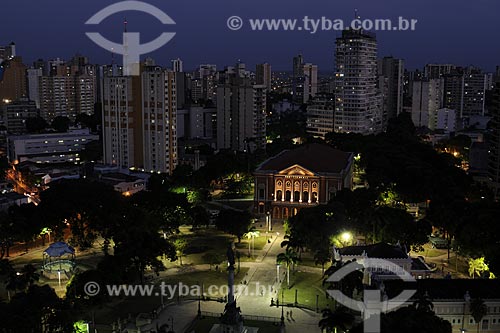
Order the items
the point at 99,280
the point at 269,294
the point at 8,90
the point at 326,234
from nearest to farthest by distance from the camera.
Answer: the point at 99,280
the point at 269,294
the point at 326,234
the point at 8,90

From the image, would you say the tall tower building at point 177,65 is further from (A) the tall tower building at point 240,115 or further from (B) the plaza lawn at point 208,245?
(B) the plaza lawn at point 208,245

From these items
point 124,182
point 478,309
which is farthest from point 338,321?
point 124,182

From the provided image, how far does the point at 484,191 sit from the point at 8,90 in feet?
394

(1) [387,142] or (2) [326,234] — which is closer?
(2) [326,234]

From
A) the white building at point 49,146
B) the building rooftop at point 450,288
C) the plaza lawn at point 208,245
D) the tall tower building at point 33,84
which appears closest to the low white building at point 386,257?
the building rooftop at point 450,288

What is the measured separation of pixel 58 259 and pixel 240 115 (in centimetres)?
5888

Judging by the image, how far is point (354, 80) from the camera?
109938mm

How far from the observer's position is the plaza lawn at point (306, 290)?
Result: 39844 mm

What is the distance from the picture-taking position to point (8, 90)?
14550 cm

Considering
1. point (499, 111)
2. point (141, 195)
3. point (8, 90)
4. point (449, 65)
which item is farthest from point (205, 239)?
point (449, 65)

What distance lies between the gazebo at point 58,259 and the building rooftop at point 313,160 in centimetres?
2474

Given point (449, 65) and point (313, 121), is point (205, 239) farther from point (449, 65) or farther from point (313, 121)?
point (449, 65)

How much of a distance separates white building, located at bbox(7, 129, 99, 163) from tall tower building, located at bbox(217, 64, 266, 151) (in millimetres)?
22863

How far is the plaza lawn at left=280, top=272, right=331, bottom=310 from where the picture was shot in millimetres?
39844
